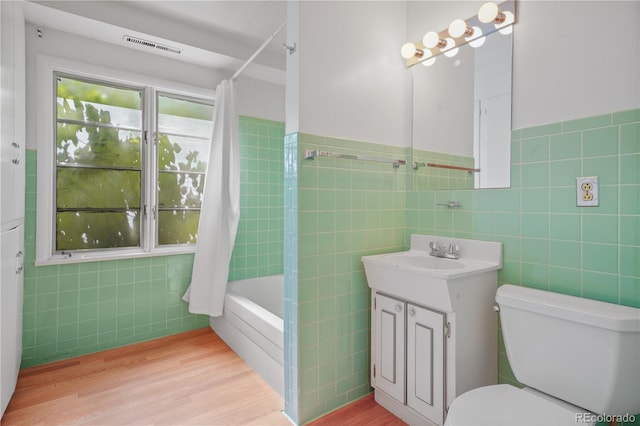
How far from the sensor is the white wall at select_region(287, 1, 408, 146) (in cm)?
171

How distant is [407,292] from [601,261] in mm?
800

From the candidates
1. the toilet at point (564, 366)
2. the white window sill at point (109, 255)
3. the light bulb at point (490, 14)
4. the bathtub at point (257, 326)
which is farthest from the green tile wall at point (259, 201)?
the toilet at point (564, 366)

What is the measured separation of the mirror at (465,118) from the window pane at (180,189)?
1.89 m

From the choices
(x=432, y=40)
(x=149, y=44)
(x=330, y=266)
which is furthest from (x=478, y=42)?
(x=149, y=44)

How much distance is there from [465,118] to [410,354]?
130cm

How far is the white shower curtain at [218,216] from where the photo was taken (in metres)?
2.64

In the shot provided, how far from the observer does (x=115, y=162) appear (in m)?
2.57

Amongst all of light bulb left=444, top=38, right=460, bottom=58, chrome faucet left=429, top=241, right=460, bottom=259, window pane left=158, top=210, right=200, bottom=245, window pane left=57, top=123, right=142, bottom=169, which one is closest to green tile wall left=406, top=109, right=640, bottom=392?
chrome faucet left=429, top=241, right=460, bottom=259

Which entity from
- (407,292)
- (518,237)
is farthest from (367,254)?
(518,237)

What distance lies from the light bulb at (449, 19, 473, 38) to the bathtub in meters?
1.94

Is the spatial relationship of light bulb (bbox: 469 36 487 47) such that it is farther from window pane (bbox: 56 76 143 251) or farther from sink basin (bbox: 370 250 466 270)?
window pane (bbox: 56 76 143 251)

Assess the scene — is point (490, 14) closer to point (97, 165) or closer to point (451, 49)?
point (451, 49)

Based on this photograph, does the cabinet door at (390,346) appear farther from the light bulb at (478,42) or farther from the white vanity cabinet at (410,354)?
the light bulb at (478,42)

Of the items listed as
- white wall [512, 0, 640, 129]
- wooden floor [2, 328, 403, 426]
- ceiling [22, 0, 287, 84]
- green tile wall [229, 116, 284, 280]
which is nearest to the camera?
white wall [512, 0, 640, 129]
